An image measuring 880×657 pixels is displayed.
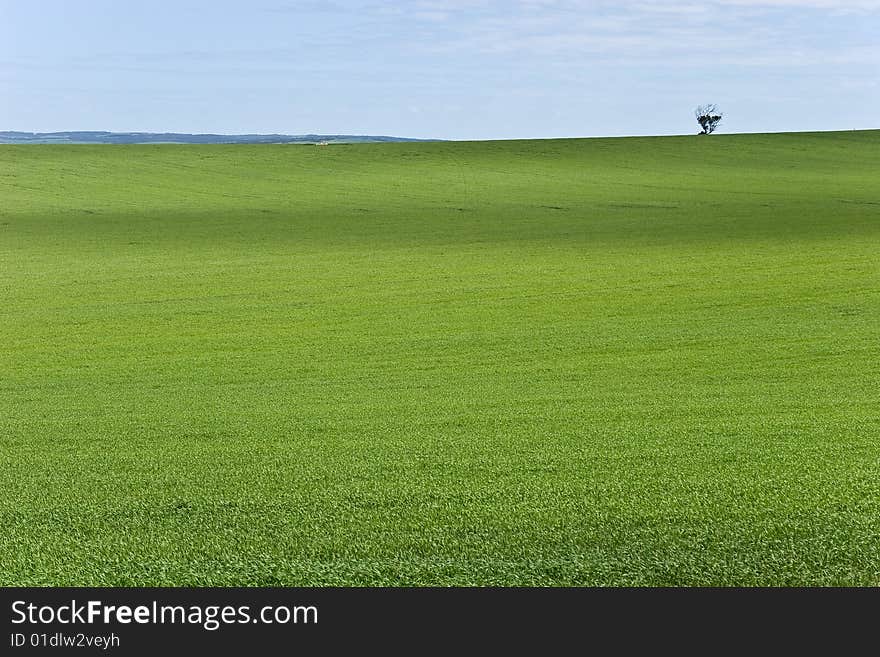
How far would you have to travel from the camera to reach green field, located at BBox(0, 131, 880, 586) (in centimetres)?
464

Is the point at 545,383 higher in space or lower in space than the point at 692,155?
lower

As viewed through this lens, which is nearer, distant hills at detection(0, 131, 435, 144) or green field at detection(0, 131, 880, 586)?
green field at detection(0, 131, 880, 586)

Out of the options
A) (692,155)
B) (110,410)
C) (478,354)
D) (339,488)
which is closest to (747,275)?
(478,354)

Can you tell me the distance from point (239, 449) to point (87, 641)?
291cm

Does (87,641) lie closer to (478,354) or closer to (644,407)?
(644,407)

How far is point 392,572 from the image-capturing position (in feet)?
14.3

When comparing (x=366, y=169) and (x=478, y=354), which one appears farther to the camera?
(x=366, y=169)

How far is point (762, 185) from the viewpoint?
3894 cm

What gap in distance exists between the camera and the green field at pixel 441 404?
15.2 feet

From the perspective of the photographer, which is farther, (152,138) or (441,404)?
(152,138)

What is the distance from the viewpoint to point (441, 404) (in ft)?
27.6

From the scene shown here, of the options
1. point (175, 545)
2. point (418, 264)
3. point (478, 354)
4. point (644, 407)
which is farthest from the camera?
point (418, 264)

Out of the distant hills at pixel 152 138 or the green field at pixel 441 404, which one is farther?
the distant hills at pixel 152 138

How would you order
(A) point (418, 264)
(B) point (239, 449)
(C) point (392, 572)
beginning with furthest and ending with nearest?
(A) point (418, 264), (B) point (239, 449), (C) point (392, 572)
